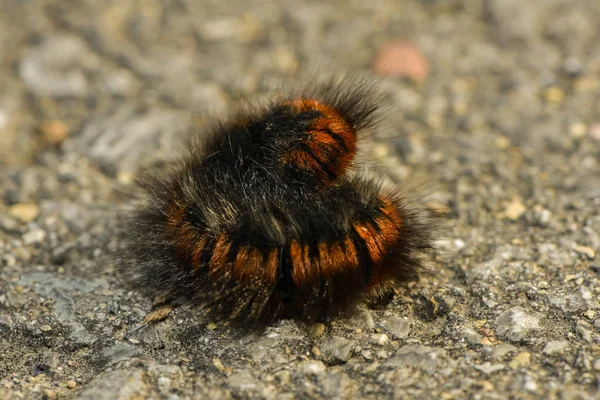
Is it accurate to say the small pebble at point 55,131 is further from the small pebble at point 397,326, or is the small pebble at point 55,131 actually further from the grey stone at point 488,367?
the grey stone at point 488,367

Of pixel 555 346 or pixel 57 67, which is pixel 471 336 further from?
→ pixel 57 67

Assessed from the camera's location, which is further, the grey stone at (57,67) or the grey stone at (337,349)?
the grey stone at (57,67)

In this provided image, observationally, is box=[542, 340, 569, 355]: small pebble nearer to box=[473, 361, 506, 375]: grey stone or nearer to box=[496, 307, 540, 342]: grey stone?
box=[496, 307, 540, 342]: grey stone

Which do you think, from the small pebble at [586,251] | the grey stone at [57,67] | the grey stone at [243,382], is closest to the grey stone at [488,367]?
the grey stone at [243,382]

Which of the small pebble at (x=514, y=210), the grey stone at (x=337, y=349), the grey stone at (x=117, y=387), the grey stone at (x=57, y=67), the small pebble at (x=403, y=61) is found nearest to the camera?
the grey stone at (x=117, y=387)

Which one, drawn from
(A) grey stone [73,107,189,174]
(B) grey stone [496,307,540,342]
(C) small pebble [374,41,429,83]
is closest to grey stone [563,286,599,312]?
(B) grey stone [496,307,540,342]

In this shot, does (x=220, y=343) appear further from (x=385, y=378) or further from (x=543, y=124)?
(x=543, y=124)
